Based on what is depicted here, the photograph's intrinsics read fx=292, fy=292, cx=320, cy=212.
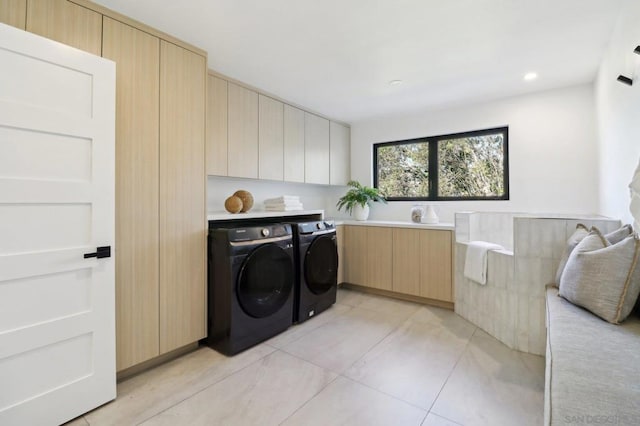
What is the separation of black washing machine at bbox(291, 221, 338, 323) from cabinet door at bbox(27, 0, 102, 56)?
6.19 ft

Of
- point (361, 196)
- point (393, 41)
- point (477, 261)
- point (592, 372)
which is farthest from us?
point (361, 196)

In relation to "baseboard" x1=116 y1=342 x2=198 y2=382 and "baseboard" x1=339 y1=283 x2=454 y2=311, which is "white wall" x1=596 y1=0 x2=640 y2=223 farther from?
"baseboard" x1=116 y1=342 x2=198 y2=382

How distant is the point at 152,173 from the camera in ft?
6.47

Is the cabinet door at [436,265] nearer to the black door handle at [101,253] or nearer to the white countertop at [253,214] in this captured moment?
the white countertop at [253,214]

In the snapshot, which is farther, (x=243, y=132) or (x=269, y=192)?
(x=269, y=192)

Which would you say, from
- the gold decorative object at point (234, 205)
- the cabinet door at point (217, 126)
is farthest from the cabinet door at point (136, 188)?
the gold decorative object at point (234, 205)

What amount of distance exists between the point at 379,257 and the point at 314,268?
1.02 metres

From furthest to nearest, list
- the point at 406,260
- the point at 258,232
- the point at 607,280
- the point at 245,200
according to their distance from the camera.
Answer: the point at 406,260, the point at 245,200, the point at 258,232, the point at 607,280

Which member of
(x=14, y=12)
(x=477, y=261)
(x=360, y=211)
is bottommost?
(x=477, y=261)

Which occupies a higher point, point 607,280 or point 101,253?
point 101,253

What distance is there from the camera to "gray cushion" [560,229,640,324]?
135 cm

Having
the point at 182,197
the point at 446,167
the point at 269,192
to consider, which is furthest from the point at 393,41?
the point at 269,192

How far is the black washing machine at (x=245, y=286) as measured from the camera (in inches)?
85.8

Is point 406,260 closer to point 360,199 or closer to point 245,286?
point 360,199
